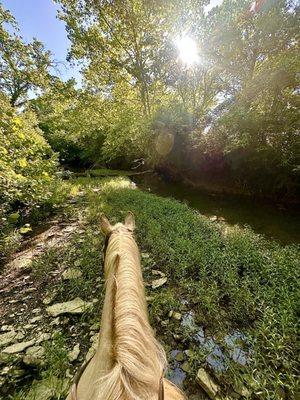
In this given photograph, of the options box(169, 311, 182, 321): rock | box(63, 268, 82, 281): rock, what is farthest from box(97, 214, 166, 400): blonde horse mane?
box(63, 268, 82, 281): rock

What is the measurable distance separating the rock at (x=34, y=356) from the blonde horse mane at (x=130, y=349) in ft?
5.04

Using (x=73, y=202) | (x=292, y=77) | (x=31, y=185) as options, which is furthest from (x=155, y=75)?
(x=31, y=185)

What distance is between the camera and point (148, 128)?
12836 mm

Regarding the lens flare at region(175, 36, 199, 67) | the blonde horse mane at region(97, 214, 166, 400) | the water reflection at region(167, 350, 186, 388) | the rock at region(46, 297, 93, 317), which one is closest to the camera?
the blonde horse mane at region(97, 214, 166, 400)

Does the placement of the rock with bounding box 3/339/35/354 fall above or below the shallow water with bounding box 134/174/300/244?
below

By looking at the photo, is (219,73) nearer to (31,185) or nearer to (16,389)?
(31,185)

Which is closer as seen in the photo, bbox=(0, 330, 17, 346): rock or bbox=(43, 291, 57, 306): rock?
bbox=(0, 330, 17, 346): rock

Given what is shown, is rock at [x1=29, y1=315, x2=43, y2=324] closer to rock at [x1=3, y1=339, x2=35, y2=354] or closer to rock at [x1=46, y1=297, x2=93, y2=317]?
rock at [x1=46, y1=297, x2=93, y2=317]

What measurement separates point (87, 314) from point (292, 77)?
378 inches

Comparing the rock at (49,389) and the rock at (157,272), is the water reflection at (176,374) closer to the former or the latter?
the rock at (49,389)

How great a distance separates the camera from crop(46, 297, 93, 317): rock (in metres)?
2.84

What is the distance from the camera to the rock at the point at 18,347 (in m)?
2.26

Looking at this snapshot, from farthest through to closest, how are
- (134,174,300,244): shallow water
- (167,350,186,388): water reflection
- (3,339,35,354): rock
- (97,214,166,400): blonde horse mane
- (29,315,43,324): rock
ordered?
(134,174,300,244): shallow water < (29,315,43,324): rock < (3,339,35,354): rock < (167,350,186,388): water reflection < (97,214,166,400): blonde horse mane

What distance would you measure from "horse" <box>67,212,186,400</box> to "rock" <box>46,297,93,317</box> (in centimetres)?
190
